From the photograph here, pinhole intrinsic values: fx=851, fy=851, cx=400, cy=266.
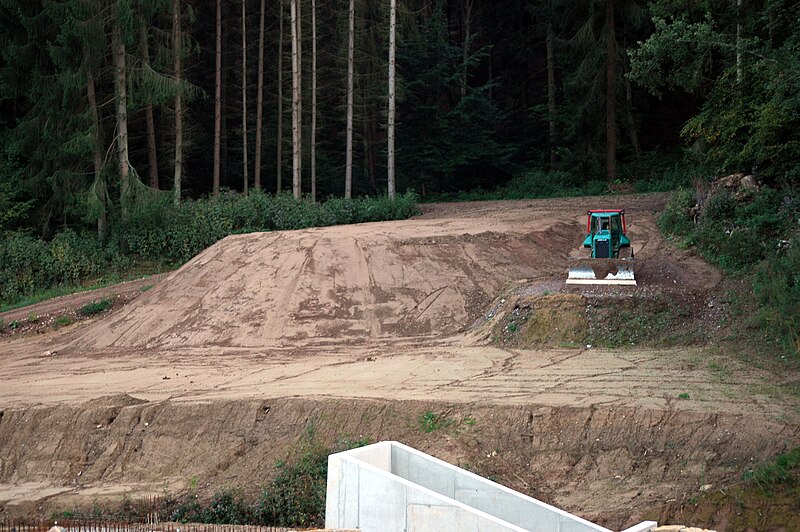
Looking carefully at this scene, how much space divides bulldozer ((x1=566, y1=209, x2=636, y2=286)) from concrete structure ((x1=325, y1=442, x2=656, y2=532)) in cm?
956

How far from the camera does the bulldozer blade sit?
19.3 metres

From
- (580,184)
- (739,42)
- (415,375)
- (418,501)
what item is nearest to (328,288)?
(415,375)

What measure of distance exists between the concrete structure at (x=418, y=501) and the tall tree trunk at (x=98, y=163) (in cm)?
2199

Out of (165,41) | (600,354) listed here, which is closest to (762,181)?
(600,354)

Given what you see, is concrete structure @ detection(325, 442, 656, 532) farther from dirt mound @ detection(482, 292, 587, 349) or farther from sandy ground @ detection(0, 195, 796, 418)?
dirt mound @ detection(482, 292, 587, 349)

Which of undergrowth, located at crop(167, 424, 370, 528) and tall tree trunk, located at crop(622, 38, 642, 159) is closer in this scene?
undergrowth, located at crop(167, 424, 370, 528)

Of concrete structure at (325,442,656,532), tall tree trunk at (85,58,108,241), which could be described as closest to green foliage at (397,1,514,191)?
tall tree trunk at (85,58,108,241)

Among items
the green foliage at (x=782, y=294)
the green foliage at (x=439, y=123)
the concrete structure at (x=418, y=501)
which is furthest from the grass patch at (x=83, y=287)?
the green foliage at (x=439, y=123)

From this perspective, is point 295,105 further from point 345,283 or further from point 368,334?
point 368,334

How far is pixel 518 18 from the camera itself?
54.8 m

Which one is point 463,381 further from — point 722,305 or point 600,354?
point 722,305

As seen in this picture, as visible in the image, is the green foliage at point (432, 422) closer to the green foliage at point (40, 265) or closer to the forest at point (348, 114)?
the forest at point (348, 114)

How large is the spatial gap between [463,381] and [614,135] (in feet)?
85.2

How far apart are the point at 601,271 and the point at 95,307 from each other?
46.8 feet
